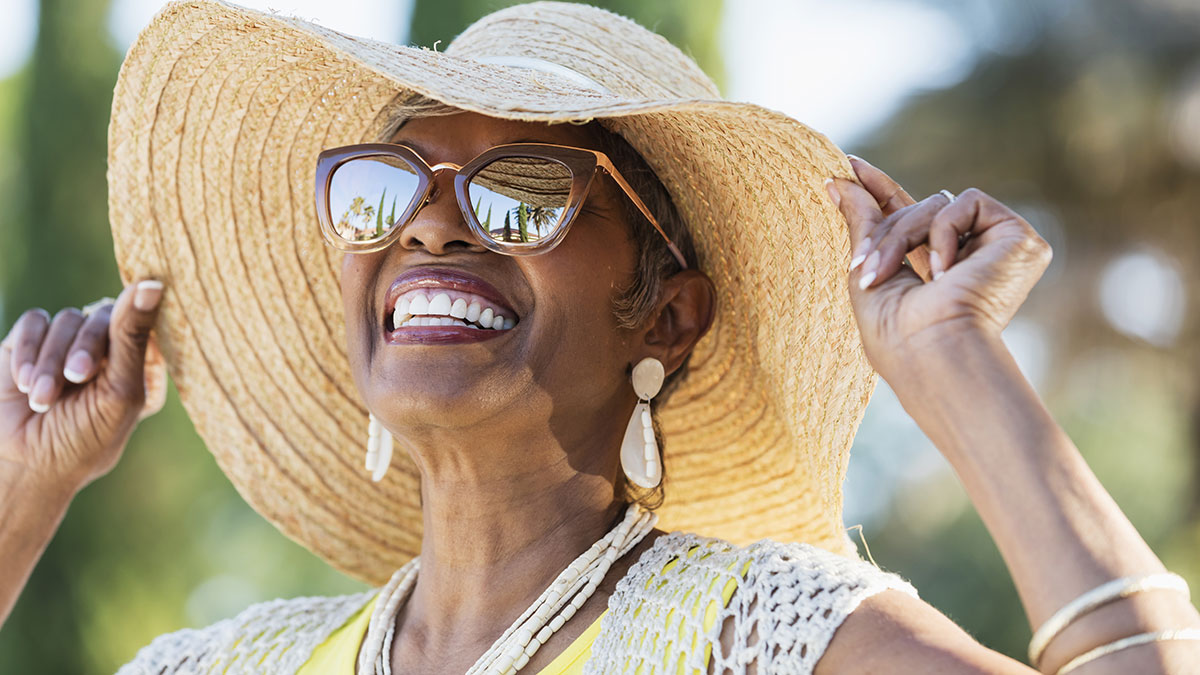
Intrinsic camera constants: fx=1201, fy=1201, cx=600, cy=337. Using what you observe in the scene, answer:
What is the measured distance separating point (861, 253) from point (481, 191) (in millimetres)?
696

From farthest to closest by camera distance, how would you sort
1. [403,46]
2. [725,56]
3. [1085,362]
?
[1085,362], [725,56], [403,46]

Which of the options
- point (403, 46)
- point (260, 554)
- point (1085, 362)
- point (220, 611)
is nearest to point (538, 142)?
point (403, 46)

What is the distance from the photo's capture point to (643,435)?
2.46 metres

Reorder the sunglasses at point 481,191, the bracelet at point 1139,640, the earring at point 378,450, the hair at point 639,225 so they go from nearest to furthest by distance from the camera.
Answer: the bracelet at point 1139,640
the sunglasses at point 481,191
the hair at point 639,225
the earring at point 378,450

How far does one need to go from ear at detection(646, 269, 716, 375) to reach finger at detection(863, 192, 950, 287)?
703 mm

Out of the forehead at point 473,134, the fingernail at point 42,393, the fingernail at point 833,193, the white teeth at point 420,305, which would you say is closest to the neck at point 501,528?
the white teeth at point 420,305

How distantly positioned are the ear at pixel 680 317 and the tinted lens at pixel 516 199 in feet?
1.30

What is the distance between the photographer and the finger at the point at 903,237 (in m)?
1.84

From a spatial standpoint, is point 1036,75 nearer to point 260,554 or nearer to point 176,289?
point 260,554

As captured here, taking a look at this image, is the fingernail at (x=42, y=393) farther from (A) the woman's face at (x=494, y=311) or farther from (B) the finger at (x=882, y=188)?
(B) the finger at (x=882, y=188)

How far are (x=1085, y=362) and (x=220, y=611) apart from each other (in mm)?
10627

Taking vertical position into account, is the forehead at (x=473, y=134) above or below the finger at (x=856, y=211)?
A: above

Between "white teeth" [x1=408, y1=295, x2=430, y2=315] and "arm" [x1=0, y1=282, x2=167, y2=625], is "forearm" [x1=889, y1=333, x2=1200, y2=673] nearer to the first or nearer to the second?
"white teeth" [x1=408, y1=295, x2=430, y2=315]

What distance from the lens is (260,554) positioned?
32.7 feet
